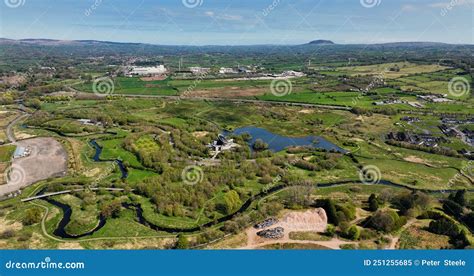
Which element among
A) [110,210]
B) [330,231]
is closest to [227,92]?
[110,210]

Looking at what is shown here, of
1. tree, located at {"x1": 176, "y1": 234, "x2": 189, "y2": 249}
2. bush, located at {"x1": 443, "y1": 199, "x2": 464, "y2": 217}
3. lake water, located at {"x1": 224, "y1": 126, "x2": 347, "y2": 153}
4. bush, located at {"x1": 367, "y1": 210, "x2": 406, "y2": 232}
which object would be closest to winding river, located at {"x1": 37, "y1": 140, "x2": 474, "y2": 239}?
tree, located at {"x1": 176, "y1": 234, "x2": 189, "y2": 249}

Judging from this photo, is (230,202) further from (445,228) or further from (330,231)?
(445,228)

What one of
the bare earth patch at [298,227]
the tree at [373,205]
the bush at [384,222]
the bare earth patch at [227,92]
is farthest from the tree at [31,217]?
the bare earth patch at [227,92]

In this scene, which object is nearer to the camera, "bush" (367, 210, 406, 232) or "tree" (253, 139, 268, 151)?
"bush" (367, 210, 406, 232)

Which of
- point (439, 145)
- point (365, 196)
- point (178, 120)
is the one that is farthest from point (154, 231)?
point (439, 145)

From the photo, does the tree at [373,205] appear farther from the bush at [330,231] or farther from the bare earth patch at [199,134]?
the bare earth patch at [199,134]

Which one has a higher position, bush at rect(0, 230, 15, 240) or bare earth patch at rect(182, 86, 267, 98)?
bare earth patch at rect(182, 86, 267, 98)

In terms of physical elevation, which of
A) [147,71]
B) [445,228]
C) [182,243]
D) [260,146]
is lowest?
[182,243]

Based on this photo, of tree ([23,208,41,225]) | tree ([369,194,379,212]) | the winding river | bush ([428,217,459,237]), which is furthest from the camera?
tree ([369,194,379,212])

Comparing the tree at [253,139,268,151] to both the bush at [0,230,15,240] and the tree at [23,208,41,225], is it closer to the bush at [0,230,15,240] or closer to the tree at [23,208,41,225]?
the tree at [23,208,41,225]
